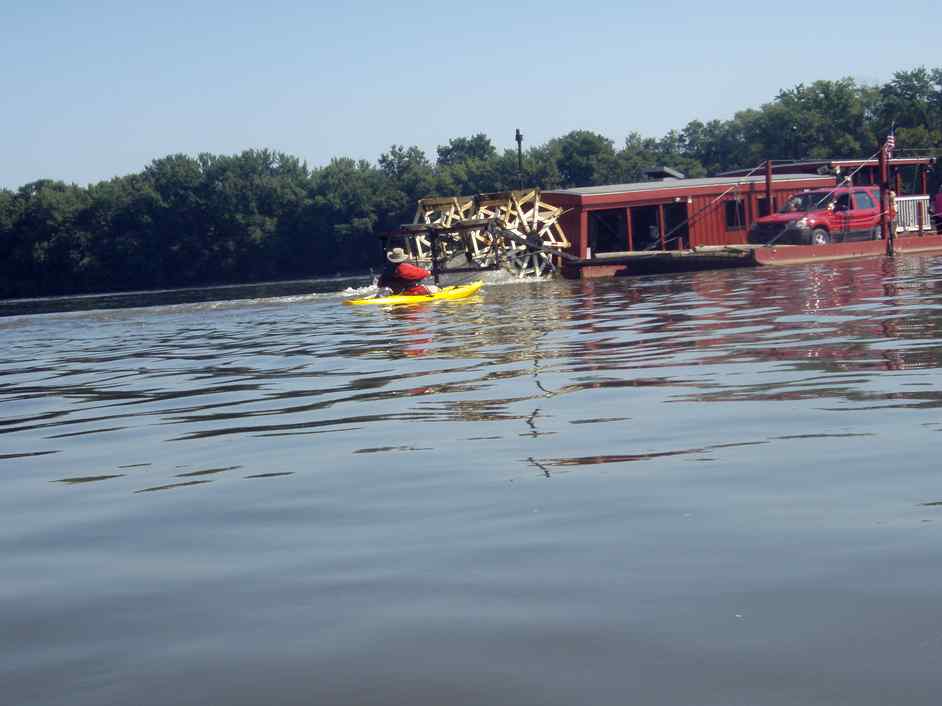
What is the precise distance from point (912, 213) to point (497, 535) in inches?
1485

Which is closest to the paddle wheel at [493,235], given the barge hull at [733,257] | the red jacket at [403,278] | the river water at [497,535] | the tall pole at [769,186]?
the barge hull at [733,257]

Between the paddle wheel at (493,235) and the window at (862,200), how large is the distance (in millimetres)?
8365

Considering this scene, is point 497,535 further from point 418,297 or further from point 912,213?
point 912,213

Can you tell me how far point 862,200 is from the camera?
34094 mm

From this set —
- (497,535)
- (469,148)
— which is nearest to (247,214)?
(469,148)

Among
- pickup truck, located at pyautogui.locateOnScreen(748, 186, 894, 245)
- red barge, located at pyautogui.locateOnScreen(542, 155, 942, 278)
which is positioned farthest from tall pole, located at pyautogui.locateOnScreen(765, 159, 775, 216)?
pickup truck, located at pyautogui.locateOnScreen(748, 186, 894, 245)

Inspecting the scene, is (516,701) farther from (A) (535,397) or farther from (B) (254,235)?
(B) (254,235)

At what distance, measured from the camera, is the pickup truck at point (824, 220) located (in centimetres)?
3306

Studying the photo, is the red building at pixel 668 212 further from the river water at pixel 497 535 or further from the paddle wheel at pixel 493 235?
the river water at pixel 497 535

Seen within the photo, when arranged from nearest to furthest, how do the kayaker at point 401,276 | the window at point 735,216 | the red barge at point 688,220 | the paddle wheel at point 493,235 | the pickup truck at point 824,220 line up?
the kayaker at point 401,276
the pickup truck at point 824,220
the red barge at point 688,220
the paddle wheel at point 493,235
the window at point 735,216

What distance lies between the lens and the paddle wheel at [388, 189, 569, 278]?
34.6m

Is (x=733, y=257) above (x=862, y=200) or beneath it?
beneath

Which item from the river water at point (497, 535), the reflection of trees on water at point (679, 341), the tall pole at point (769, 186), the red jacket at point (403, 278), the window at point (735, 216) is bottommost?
the reflection of trees on water at point (679, 341)

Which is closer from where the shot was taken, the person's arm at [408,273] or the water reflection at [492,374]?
the water reflection at [492,374]
